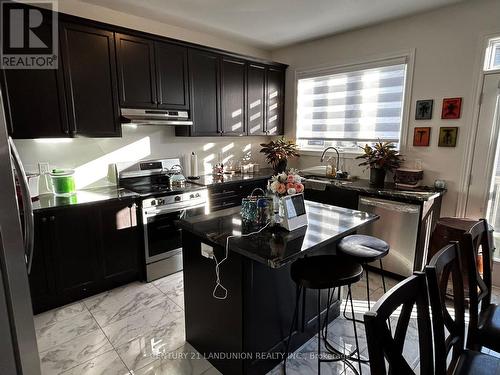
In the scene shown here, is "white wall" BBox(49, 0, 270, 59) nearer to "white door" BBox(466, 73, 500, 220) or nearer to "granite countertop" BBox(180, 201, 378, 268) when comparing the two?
"granite countertop" BBox(180, 201, 378, 268)

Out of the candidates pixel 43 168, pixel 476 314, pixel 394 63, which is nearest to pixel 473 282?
pixel 476 314

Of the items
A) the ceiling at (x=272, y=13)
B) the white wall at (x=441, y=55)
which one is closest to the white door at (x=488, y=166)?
the white wall at (x=441, y=55)

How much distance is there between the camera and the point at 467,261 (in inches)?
61.2

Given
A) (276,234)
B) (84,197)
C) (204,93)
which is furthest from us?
(204,93)

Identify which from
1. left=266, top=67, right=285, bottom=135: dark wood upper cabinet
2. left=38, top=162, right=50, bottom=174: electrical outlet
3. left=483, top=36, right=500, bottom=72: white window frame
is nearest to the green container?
left=38, top=162, right=50, bottom=174: electrical outlet

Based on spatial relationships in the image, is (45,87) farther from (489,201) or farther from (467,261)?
(489,201)

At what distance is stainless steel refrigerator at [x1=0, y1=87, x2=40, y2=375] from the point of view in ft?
3.28

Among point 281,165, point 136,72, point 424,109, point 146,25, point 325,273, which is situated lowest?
point 325,273

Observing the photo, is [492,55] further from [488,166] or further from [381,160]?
[381,160]

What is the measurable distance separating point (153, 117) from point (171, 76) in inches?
21.5

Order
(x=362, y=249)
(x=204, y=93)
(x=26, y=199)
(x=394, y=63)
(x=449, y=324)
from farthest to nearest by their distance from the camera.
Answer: (x=204, y=93)
(x=394, y=63)
(x=362, y=249)
(x=449, y=324)
(x=26, y=199)

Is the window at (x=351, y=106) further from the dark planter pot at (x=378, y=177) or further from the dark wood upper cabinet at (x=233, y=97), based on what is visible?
the dark wood upper cabinet at (x=233, y=97)

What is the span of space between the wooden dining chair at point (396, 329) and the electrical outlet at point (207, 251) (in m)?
1.11

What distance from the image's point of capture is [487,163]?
9.61ft
